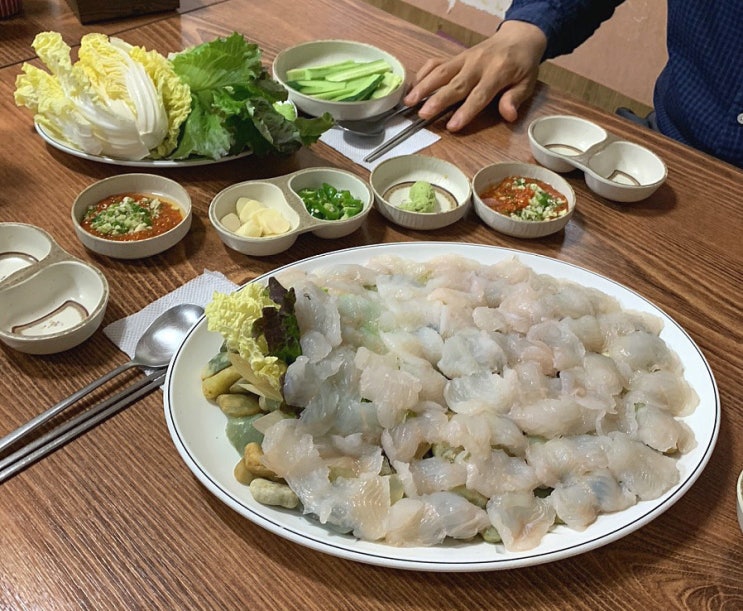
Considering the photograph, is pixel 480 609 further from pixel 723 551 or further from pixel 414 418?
pixel 723 551

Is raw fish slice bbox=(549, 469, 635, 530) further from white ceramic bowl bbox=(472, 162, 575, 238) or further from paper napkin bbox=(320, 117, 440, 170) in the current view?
paper napkin bbox=(320, 117, 440, 170)

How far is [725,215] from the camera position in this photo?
92.0 inches

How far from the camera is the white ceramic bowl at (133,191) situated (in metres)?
1.92

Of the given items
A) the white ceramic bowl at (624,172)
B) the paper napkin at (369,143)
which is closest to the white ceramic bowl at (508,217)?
the white ceramic bowl at (624,172)

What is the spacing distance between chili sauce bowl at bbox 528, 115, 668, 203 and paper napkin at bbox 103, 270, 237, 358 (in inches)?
50.7

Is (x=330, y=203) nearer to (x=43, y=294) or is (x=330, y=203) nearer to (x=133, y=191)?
(x=133, y=191)

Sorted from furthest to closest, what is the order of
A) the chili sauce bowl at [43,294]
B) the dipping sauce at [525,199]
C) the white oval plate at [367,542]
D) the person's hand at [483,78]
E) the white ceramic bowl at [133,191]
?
the person's hand at [483,78] → the dipping sauce at [525,199] → the white ceramic bowl at [133,191] → the chili sauce bowl at [43,294] → the white oval plate at [367,542]

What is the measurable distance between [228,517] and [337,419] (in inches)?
11.9

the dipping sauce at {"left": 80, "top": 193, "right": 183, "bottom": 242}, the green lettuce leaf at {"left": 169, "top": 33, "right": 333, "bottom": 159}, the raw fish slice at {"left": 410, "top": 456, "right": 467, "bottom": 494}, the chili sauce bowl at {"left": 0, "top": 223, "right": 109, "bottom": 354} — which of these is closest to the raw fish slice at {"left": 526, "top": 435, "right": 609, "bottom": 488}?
the raw fish slice at {"left": 410, "top": 456, "right": 467, "bottom": 494}

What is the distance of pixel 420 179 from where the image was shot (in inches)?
93.5

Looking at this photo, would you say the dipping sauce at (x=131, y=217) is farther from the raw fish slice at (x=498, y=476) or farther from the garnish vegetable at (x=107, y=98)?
the raw fish slice at (x=498, y=476)

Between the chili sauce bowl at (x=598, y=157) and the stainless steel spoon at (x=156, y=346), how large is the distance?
143 centimetres

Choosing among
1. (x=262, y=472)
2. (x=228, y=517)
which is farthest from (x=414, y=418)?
(x=228, y=517)

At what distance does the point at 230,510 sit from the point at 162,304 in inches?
26.8
